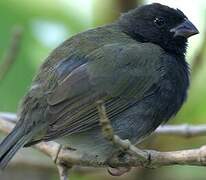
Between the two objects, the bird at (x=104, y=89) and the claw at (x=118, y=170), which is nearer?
the bird at (x=104, y=89)

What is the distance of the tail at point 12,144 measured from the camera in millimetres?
5047

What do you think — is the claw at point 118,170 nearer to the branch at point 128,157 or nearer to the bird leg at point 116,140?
the branch at point 128,157

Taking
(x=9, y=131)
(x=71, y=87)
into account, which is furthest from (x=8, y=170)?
(x=71, y=87)

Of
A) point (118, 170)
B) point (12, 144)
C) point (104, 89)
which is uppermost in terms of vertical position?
point (104, 89)

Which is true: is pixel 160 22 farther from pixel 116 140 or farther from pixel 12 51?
pixel 116 140

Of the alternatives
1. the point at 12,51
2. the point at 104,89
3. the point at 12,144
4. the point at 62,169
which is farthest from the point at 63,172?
the point at 12,51

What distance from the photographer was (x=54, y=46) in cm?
683

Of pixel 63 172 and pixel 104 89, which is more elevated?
pixel 104 89

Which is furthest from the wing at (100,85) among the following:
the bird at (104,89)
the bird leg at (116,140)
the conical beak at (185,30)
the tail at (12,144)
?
the bird leg at (116,140)

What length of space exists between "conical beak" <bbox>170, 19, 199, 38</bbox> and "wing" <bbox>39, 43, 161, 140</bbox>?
29 cm

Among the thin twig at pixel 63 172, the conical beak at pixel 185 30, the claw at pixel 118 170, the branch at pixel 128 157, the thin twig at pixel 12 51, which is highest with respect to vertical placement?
the conical beak at pixel 185 30

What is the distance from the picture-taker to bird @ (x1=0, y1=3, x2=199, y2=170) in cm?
525

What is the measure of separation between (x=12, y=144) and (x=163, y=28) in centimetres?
167

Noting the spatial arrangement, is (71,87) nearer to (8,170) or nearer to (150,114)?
(150,114)
